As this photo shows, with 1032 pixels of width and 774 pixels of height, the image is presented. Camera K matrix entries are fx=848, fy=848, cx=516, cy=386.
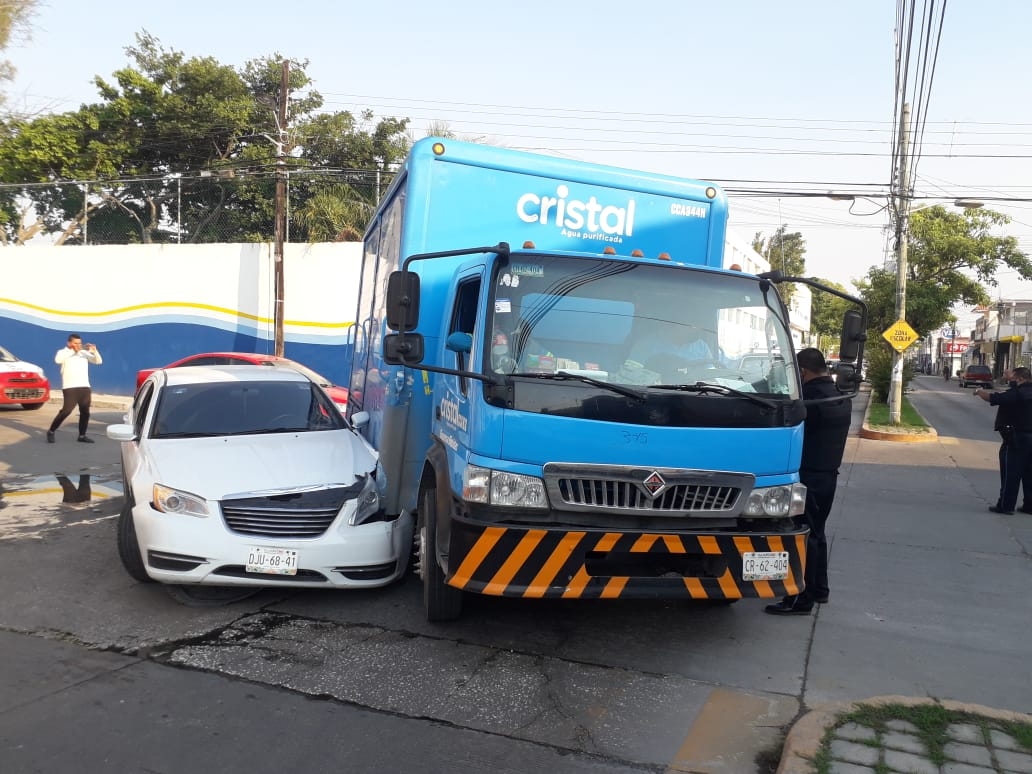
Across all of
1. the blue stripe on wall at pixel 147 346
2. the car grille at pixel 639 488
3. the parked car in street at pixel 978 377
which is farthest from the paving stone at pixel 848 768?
the parked car in street at pixel 978 377

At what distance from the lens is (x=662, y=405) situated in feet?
14.9

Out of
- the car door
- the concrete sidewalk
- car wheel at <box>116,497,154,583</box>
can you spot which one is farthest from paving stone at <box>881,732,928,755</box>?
the car door

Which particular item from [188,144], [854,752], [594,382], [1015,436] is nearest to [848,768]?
[854,752]

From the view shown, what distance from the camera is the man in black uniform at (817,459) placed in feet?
18.6

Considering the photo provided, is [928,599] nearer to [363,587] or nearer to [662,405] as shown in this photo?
[662,405]

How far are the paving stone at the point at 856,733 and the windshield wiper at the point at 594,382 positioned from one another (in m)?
1.81

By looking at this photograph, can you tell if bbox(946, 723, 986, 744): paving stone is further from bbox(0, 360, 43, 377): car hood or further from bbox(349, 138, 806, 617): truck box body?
bbox(0, 360, 43, 377): car hood

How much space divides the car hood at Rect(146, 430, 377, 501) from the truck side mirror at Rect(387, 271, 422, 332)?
159 centimetres

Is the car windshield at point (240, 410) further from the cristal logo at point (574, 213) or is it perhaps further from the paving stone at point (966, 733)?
the paving stone at point (966, 733)

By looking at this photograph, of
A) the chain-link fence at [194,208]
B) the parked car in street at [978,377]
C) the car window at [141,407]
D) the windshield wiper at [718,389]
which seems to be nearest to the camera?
the windshield wiper at [718,389]

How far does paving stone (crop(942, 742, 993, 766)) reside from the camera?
11.7ft

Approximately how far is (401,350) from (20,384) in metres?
15.5

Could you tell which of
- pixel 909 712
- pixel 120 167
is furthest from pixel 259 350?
pixel 909 712

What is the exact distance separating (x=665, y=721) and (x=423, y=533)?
2020 mm
